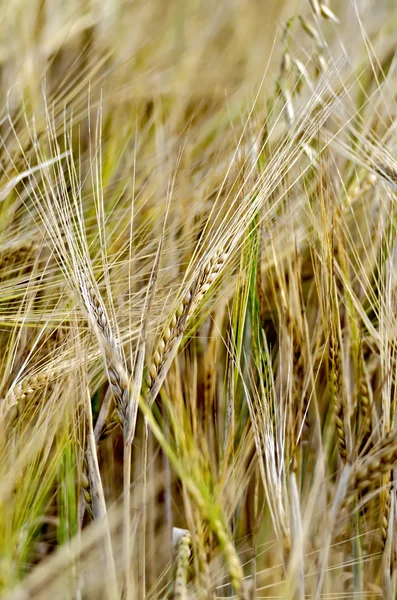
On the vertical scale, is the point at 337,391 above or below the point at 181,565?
above

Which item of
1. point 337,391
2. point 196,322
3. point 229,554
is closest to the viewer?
point 229,554

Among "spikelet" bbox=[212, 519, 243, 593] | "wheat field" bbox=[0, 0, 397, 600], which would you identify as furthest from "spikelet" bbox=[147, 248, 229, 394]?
"spikelet" bbox=[212, 519, 243, 593]

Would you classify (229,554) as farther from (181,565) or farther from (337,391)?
(337,391)

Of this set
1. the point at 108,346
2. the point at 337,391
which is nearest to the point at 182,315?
the point at 108,346

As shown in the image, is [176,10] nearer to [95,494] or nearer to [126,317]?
[126,317]

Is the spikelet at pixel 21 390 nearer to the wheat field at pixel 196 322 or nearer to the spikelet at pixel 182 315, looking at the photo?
the wheat field at pixel 196 322

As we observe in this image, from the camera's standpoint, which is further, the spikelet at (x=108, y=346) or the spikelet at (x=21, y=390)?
the spikelet at (x=21, y=390)

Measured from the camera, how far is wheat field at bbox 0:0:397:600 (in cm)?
51

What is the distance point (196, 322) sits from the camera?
656 millimetres

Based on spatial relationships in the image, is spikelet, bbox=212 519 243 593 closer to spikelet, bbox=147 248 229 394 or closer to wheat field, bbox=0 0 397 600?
wheat field, bbox=0 0 397 600

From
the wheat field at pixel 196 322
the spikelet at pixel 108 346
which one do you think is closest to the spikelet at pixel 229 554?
the wheat field at pixel 196 322

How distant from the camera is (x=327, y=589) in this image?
599 millimetres

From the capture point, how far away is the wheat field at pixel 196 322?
0.51 m

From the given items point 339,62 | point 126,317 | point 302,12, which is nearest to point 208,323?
point 126,317
